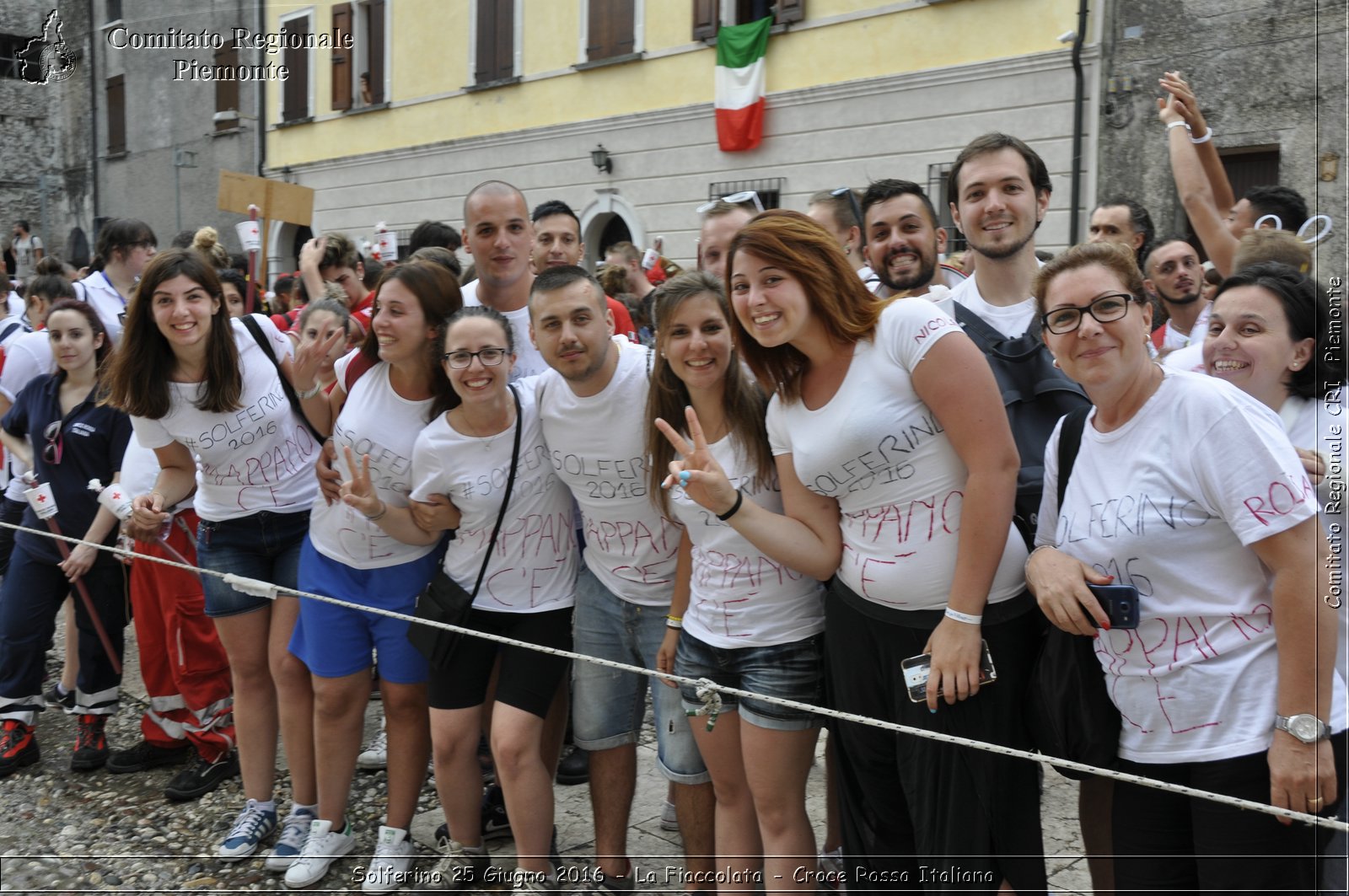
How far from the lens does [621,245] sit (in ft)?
26.9

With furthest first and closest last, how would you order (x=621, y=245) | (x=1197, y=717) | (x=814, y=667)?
(x=621, y=245) < (x=814, y=667) < (x=1197, y=717)

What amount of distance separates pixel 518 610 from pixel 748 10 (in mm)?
10870

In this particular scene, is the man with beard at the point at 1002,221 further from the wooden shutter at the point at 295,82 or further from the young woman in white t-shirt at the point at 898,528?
the wooden shutter at the point at 295,82

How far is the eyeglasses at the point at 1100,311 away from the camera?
231 centimetres

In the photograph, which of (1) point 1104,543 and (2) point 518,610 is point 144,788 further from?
(1) point 1104,543

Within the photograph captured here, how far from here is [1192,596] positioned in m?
2.19

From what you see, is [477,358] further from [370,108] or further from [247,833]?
[370,108]

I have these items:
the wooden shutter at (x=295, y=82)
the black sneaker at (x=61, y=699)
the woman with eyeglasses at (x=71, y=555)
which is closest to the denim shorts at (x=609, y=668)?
the woman with eyeglasses at (x=71, y=555)

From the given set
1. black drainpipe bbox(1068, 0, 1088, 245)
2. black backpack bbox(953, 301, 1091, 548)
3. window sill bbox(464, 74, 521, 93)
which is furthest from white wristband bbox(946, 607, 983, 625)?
window sill bbox(464, 74, 521, 93)

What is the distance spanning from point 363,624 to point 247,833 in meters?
1.00

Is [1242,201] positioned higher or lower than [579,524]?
higher

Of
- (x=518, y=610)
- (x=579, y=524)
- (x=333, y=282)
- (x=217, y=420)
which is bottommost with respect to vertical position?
(x=518, y=610)

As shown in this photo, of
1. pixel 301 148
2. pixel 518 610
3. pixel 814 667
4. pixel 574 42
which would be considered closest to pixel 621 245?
pixel 518 610

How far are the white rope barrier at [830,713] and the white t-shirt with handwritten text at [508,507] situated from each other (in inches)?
6.2
